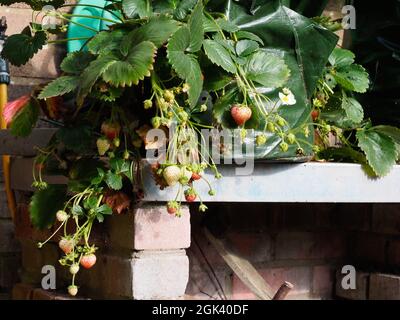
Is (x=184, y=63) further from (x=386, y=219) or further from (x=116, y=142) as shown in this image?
(x=386, y=219)

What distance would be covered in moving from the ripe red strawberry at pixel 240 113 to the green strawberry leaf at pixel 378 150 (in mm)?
300

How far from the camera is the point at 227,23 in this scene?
3.67 ft

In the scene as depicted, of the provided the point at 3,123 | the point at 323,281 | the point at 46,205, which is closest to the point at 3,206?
the point at 3,123

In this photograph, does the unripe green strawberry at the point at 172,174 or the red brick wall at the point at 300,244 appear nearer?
the unripe green strawberry at the point at 172,174

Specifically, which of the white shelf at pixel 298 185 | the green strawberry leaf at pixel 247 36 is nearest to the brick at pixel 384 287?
the white shelf at pixel 298 185

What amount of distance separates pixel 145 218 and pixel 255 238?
559 mm

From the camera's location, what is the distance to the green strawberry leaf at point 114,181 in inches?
42.8

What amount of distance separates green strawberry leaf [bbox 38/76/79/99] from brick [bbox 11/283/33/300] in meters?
0.55

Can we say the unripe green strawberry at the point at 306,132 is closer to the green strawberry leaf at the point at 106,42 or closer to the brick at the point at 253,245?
the green strawberry leaf at the point at 106,42

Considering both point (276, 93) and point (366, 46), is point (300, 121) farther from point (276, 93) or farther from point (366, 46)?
point (366, 46)

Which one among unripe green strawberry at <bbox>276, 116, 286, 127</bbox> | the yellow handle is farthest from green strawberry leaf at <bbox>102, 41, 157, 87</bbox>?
the yellow handle

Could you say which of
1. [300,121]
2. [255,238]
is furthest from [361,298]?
[300,121]

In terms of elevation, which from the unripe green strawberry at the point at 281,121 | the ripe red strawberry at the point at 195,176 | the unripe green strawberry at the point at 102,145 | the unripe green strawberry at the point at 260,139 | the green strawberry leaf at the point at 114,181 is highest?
the unripe green strawberry at the point at 281,121

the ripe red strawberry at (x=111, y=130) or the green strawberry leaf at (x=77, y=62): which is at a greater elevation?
the green strawberry leaf at (x=77, y=62)
